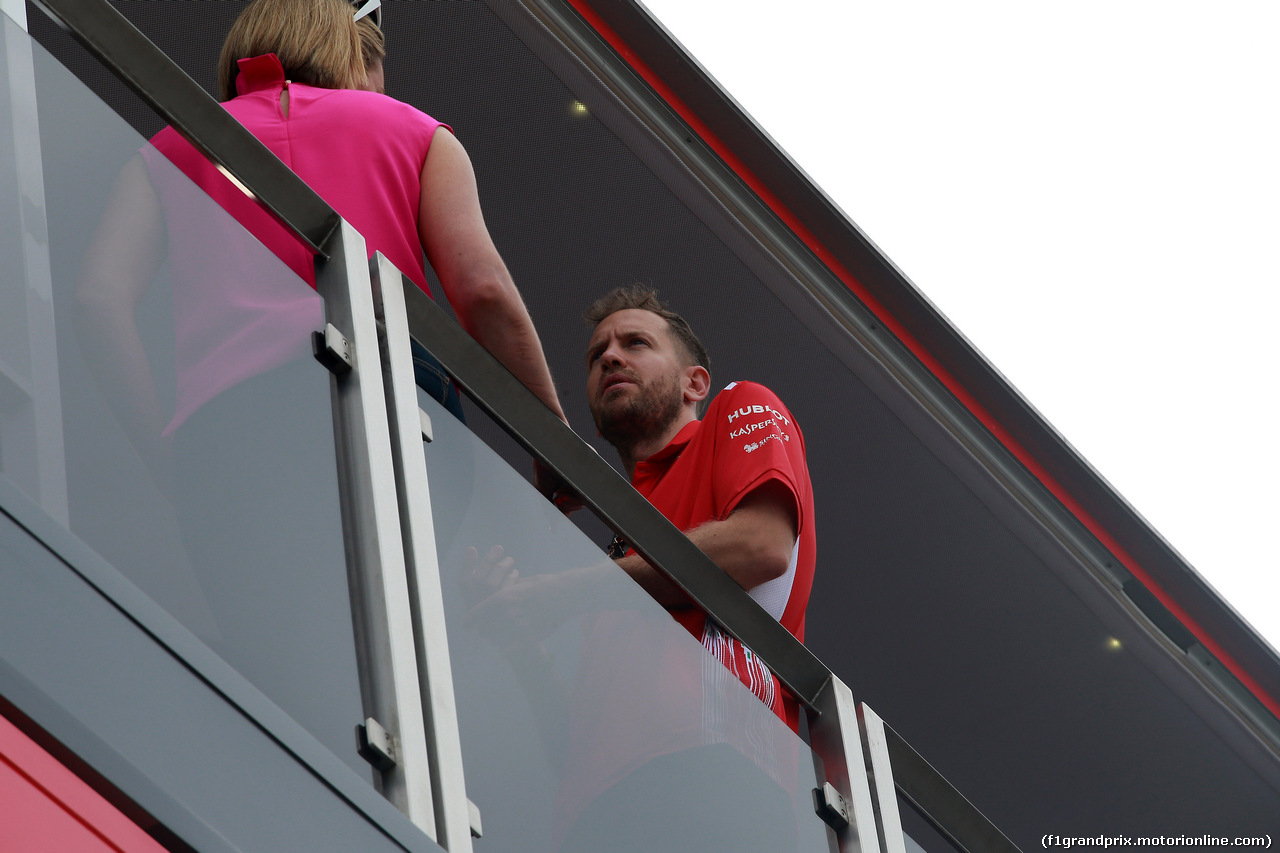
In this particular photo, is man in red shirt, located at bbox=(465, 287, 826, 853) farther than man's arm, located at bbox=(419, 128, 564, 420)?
No

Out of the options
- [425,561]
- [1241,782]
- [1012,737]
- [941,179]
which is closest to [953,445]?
[1012,737]

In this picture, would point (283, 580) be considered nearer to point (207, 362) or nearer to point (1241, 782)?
point (207, 362)

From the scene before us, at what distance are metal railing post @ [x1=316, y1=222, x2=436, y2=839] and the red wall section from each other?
0.81 ft

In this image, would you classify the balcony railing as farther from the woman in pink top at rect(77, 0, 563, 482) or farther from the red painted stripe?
the red painted stripe

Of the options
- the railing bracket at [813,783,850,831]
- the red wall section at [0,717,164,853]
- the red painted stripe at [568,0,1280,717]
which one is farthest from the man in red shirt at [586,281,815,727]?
the red painted stripe at [568,0,1280,717]

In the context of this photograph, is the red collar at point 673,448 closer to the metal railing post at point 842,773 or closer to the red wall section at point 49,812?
the metal railing post at point 842,773

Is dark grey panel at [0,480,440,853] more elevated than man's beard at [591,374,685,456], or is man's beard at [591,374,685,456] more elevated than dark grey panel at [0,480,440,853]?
man's beard at [591,374,685,456]

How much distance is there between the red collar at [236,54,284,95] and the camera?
2006 mm

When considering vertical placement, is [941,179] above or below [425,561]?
above

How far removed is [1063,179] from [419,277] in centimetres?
1308

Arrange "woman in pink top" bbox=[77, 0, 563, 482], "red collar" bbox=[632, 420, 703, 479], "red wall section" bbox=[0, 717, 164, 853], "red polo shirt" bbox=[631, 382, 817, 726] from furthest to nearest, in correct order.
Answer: "red collar" bbox=[632, 420, 703, 479] → "red polo shirt" bbox=[631, 382, 817, 726] → "woman in pink top" bbox=[77, 0, 563, 482] → "red wall section" bbox=[0, 717, 164, 853]

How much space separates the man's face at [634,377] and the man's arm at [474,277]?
849 mm

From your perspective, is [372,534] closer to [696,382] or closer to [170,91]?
[170,91]

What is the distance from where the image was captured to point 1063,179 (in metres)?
13.9
